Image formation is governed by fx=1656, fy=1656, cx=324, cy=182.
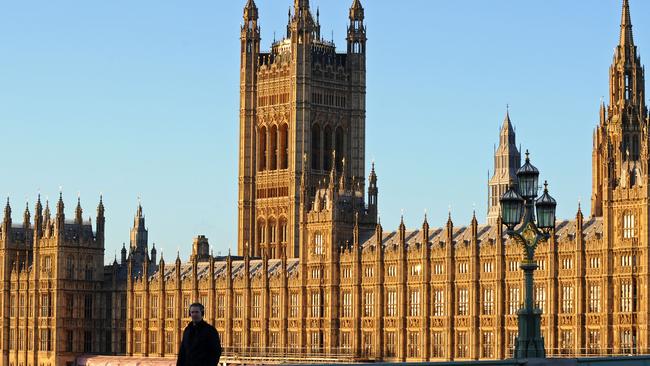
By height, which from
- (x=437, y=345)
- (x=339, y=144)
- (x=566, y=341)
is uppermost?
(x=339, y=144)

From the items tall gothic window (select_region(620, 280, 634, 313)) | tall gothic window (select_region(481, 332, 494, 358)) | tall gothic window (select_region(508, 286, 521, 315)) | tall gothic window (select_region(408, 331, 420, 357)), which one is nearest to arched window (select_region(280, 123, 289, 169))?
tall gothic window (select_region(408, 331, 420, 357))

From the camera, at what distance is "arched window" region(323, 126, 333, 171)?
188 m

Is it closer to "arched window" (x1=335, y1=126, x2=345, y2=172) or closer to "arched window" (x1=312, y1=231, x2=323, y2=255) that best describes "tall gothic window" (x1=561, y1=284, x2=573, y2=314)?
"arched window" (x1=312, y1=231, x2=323, y2=255)

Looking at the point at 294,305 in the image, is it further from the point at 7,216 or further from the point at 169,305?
the point at 7,216

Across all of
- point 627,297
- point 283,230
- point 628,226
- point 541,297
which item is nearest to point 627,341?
point 627,297

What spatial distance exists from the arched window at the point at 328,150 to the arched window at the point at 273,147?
582 cm

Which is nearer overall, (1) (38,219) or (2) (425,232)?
(2) (425,232)

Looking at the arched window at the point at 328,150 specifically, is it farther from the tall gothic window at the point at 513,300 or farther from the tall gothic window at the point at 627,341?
the tall gothic window at the point at 627,341

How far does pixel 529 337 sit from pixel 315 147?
427ft

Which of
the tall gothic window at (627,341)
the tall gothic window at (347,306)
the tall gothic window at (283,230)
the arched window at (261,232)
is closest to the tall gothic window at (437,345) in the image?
the tall gothic window at (347,306)

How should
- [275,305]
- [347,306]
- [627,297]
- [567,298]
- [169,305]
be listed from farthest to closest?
1. [169,305]
2. [275,305]
3. [347,306]
4. [567,298]
5. [627,297]

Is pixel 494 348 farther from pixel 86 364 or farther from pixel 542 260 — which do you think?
pixel 86 364

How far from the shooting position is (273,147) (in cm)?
19075

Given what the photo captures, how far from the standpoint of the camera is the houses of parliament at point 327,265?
11512 cm
